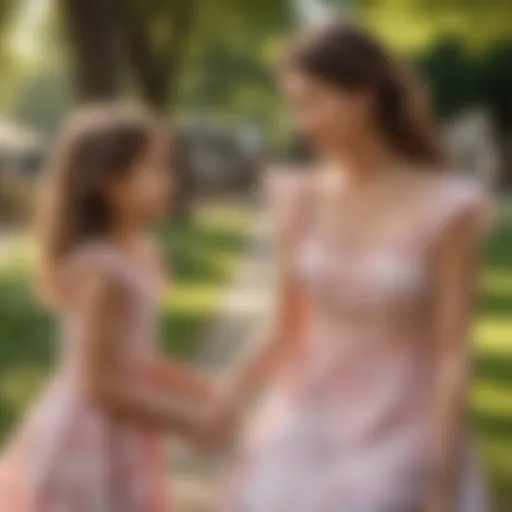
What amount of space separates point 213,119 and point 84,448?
1.13ft

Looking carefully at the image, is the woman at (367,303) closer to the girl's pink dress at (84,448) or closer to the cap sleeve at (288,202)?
the cap sleeve at (288,202)

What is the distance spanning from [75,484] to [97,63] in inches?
16.4

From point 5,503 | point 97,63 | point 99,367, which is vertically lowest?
point 5,503

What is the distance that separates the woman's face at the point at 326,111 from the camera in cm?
85

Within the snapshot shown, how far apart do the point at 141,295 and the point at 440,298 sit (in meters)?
0.28

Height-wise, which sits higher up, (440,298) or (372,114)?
(372,114)

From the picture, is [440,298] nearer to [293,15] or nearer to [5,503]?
[293,15]

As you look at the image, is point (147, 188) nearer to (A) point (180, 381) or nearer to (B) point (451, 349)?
(A) point (180, 381)

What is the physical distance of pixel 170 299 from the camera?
3.15ft

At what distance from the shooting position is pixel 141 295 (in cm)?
92

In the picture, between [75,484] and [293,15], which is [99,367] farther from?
[293,15]

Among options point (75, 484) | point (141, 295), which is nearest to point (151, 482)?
point (75, 484)

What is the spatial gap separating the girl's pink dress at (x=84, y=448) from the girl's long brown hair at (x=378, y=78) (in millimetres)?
256

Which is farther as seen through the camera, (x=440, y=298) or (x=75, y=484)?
(x=75, y=484)
